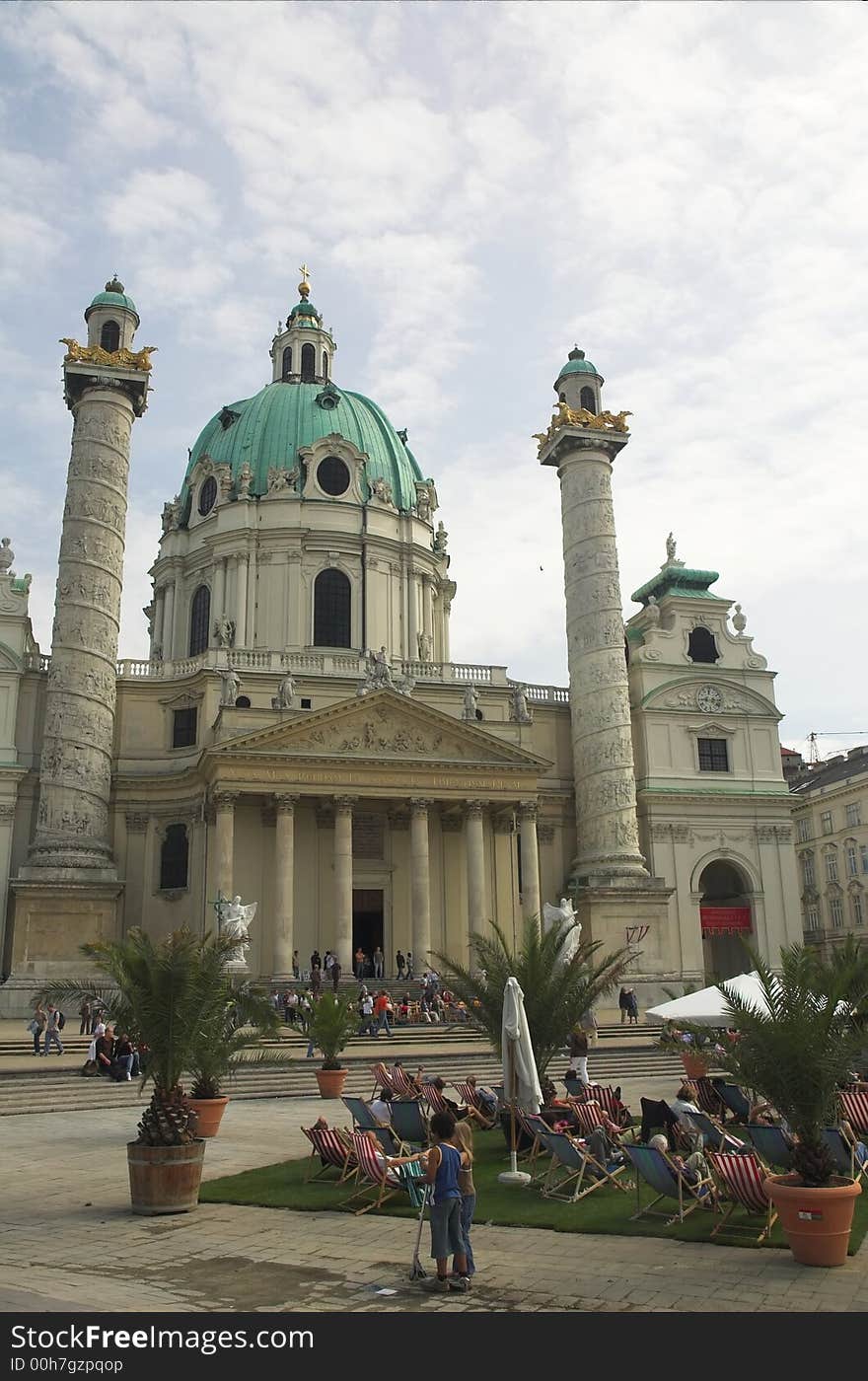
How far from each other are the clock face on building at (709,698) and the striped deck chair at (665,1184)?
3872 centimetres

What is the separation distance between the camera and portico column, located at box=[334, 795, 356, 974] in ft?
127

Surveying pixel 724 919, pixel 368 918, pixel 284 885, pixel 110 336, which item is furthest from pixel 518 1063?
pixel 110 336

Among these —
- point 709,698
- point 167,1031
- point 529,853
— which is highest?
point 709,698

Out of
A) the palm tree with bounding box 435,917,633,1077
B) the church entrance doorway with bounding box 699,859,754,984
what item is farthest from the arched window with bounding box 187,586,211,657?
the palm tree with bounding box 435,917,633,1077

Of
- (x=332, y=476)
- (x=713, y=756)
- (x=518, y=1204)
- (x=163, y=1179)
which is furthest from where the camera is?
(x=332, y=476)

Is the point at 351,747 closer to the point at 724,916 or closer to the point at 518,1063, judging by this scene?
the point at 724,916

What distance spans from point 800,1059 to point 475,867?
31.2 metres

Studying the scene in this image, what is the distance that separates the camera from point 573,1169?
13.2 meters

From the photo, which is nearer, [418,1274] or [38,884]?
[418,1274]

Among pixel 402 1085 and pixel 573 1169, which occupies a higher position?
pixel 402 1085

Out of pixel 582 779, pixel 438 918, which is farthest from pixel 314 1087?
Answer: pixel 582 779

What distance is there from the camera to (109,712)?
4100 centimetres
